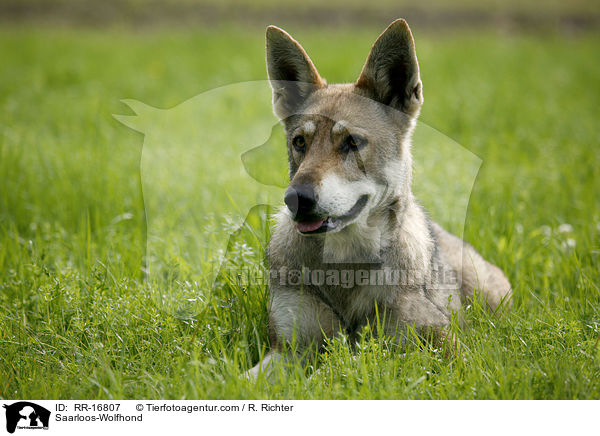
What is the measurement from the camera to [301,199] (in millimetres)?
3068

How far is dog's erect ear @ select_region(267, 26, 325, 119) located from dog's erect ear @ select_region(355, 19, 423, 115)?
0.35 m

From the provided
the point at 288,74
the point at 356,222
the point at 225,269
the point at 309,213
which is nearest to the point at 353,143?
the point at 356,222

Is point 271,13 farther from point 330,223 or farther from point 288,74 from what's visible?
point 330,223

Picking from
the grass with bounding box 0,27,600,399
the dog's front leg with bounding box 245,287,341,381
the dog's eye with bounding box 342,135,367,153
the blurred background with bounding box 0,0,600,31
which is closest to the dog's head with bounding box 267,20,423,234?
the dog's eye with bounding box 342,135,367,153

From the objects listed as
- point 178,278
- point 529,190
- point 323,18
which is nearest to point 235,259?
point 178,278

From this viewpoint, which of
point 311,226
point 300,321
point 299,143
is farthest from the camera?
point 299,143

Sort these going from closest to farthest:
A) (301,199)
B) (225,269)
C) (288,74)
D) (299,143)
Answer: (301,199) → (299,143) → (288,74) → (225,269)
